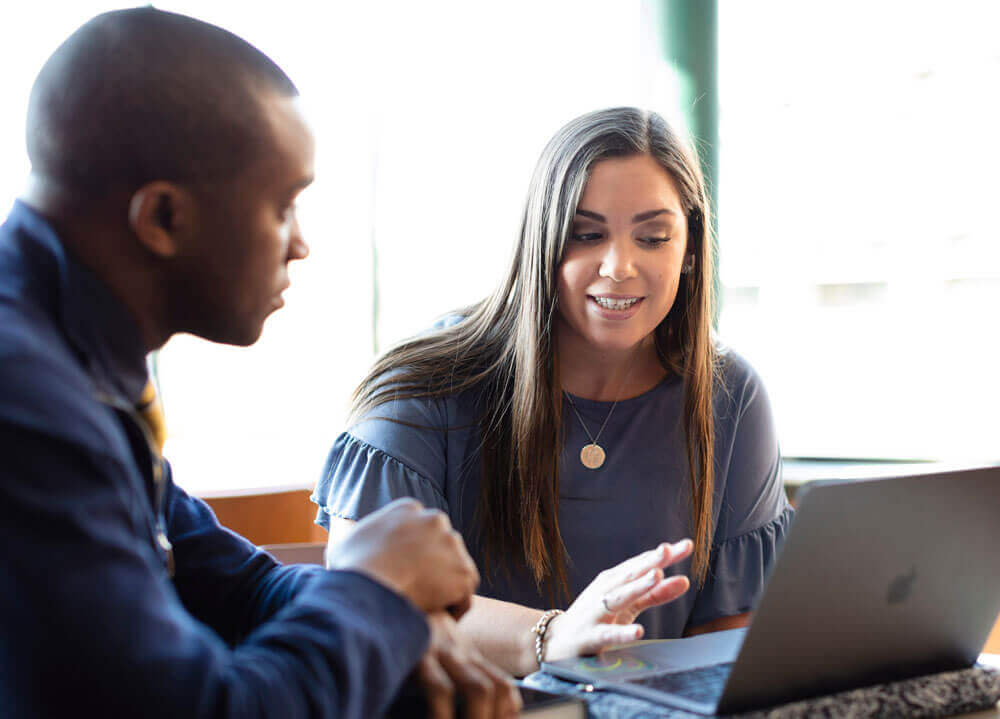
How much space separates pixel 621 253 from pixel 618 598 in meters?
0.65

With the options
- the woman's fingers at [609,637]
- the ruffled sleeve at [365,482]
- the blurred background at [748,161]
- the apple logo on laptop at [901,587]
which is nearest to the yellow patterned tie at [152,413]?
the woman's fingers at [609,637]

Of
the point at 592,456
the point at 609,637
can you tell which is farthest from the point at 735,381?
the point at 609,637

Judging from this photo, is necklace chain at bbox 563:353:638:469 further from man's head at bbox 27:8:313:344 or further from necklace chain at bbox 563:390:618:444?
man's head at bbox 27:8:313:344

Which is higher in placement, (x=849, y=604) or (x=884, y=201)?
(x=884, y=201)

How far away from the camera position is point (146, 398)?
0.75 meters

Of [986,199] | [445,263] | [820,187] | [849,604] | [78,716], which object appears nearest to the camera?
[78,716]

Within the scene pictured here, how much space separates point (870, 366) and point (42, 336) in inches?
129

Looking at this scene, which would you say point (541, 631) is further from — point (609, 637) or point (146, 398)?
point (146, 398)

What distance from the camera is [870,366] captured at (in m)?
3.50

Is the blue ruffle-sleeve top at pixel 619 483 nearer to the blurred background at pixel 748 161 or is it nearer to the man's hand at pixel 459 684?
the man's hand at pixel 459 684

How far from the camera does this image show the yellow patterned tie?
745mm

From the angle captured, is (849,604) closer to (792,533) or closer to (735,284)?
(792,533)

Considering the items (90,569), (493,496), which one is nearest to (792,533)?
(90,569)

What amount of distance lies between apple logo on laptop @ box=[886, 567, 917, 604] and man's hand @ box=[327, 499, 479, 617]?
1.26ft
